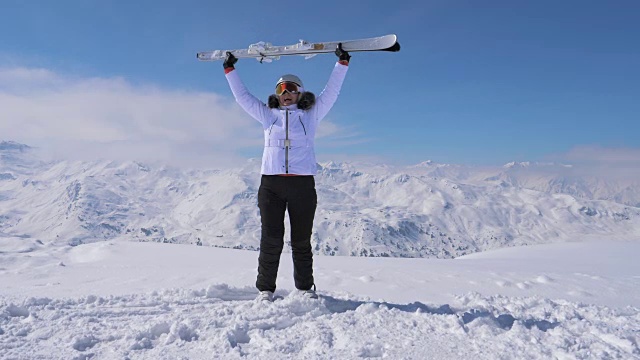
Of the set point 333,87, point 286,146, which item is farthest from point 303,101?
point 286,146

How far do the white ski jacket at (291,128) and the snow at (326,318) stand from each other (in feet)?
5.53

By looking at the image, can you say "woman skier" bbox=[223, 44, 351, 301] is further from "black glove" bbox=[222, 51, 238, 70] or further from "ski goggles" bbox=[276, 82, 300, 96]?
"black glove" bbox=[222, 51, 238, 70]

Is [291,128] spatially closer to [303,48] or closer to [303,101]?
[303,101]

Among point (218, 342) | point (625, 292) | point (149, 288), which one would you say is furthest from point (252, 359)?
point (625, 292)

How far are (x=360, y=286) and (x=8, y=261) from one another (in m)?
8.31

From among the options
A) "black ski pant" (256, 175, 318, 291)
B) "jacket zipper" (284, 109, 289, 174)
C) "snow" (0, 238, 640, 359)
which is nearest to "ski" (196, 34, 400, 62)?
"jacket zipper" (284, 109, 289, 174)

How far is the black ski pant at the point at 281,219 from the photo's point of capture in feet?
17.3

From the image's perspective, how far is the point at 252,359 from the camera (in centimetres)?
316

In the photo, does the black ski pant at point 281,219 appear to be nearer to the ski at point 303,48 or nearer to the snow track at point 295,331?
the snow track at point 295,331

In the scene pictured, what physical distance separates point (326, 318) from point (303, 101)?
2827 mm

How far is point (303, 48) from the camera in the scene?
6.18 meters

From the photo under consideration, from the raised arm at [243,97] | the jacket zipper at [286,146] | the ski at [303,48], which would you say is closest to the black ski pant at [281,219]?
the jacket zipper at [286,146]

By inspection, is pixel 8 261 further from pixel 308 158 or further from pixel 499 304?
pixel 499 304

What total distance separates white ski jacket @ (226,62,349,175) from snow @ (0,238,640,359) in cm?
169
